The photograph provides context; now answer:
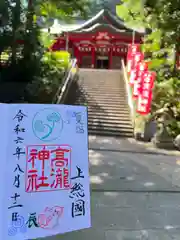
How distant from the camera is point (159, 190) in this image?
18.9 ft

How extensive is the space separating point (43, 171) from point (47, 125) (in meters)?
0.42

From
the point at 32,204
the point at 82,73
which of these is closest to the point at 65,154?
the point at 32,204

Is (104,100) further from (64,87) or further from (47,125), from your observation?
(47,125)

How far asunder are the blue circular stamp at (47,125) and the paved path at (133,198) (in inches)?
63.2

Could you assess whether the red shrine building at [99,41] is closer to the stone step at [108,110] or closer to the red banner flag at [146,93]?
the stone step at [108,110]

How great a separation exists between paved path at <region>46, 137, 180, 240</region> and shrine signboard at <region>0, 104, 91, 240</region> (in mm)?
1140

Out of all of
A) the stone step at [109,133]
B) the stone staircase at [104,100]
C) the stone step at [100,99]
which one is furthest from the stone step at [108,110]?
the stone step at [109,133]

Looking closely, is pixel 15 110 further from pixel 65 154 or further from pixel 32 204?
pixel 32 204

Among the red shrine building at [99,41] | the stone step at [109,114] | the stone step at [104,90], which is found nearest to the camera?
the stone step at [109,114]

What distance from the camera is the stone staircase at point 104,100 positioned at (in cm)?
1302

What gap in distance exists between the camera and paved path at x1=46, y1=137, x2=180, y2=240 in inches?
155

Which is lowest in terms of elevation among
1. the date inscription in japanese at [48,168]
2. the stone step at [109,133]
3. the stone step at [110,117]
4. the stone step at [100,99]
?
the stone step at [109,133]

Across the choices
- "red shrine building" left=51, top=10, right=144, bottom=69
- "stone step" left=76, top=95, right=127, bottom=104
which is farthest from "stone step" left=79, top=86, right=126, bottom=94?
"red shrine building" left=51, top=10, right=144, bottom=69

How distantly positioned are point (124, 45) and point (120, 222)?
2167 cm
